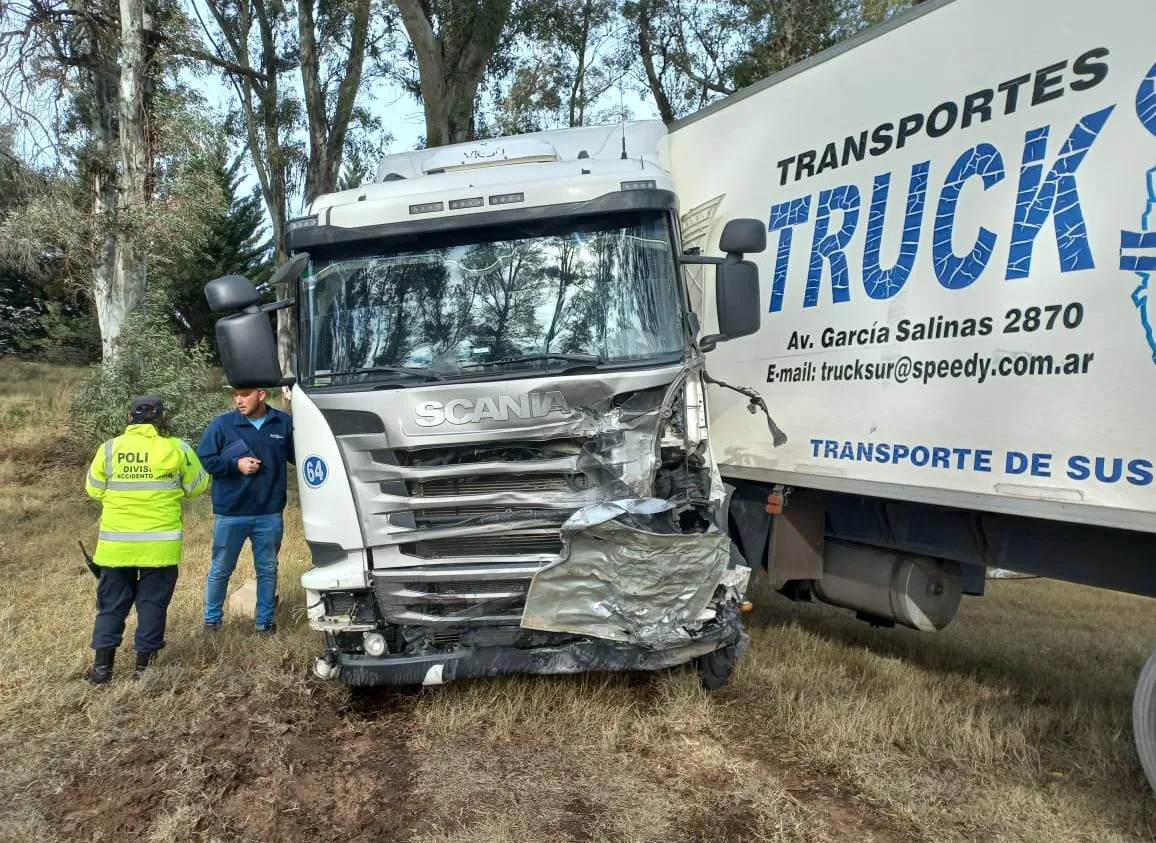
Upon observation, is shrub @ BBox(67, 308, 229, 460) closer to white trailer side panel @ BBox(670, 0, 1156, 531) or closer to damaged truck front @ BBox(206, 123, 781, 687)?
damaged truck front @ BBox(206, 123, 781, 687)

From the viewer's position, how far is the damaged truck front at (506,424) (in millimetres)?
4188

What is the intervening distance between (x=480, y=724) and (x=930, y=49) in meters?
4.23

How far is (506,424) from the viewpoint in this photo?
4160 millimetres

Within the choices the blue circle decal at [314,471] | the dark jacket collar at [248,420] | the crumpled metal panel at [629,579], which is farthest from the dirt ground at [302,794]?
the dark jacket collar at [248,420]

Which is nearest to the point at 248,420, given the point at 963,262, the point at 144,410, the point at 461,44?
the point at 144,410

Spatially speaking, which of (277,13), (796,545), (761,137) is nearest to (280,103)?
(277,13)

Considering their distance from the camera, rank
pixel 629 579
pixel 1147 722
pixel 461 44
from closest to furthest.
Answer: pixel 1147 722, pixel 629 579, pixel 461 44

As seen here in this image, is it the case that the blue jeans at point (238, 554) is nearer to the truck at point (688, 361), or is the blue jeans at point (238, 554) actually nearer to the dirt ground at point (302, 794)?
the dirt ground at point (302, 794)

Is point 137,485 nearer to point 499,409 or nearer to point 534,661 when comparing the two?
point 499,409

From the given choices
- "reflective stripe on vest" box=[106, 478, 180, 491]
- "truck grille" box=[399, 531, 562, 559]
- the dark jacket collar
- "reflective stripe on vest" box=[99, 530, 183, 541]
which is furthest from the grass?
the dark jacket collar

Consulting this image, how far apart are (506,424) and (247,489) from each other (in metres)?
2.49

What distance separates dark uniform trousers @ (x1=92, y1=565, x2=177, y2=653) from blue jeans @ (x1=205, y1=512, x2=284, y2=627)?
628mm

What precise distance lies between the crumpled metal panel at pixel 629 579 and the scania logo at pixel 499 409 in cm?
52

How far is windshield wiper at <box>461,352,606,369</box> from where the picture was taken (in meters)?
4.39
